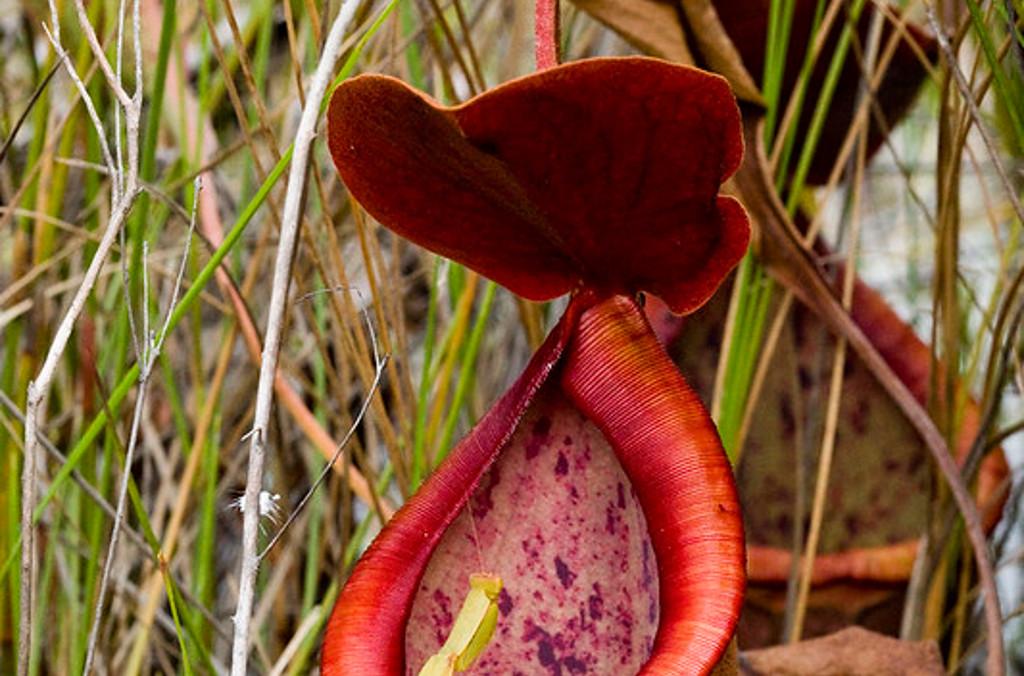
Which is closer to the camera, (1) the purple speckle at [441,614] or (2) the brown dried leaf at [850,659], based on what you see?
(1) the purple speckle at [441,614]

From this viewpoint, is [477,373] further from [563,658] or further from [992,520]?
[563,658]

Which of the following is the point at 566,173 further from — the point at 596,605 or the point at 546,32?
the point at 596,605

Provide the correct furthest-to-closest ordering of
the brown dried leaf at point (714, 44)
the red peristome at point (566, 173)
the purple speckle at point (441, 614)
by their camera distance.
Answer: the brown dried leaf at point (714, 44), the purple speckle at point (441, 614), the red peristome at point (566, 173)

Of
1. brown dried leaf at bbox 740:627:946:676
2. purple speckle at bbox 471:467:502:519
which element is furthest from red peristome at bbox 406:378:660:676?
brown dried leaf at bbox 740:627:946:676

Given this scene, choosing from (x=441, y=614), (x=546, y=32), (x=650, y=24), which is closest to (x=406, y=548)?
(x=441, y=614)

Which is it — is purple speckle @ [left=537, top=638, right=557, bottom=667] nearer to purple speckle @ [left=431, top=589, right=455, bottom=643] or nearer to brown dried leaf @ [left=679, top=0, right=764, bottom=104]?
purple speckle @ [left=431, top=589, right=455, bottom=643]

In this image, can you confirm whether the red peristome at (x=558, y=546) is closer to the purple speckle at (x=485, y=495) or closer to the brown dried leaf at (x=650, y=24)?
the purple speckle at (x=485, y=495)

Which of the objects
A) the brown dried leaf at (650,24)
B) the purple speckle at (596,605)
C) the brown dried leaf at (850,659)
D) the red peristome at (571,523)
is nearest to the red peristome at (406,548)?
the red peristome at (571,523)
